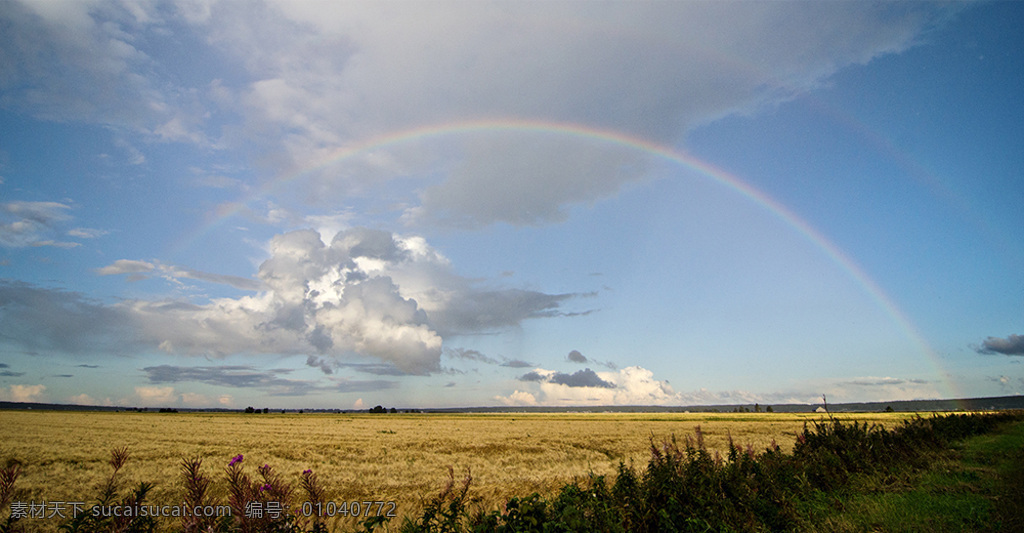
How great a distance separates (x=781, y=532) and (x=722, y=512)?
1508 millimetres

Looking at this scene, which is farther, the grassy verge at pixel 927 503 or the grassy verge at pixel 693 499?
the grassy verge at pixel 927 503

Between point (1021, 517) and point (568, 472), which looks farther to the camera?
point (568, 472)

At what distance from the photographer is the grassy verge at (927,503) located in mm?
8023

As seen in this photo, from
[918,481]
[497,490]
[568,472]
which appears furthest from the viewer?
[568,472]

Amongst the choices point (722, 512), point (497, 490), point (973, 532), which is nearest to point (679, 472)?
point (722, 512)

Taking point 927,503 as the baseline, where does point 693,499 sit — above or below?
above

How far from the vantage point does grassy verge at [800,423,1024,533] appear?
8.02m

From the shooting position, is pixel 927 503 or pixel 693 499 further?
pixel 927 503

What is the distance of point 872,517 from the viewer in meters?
8.49

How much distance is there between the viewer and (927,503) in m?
9.55

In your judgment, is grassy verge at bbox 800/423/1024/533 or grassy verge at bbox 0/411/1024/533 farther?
grassy verge at bbox 800/423/1024/533

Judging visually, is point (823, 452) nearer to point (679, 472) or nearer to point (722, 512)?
point (679, 472)

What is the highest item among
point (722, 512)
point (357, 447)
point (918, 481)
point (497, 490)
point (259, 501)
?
point (259, 501)

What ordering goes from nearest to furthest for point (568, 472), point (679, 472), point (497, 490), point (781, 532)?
point (781, 532) → point (679, 472) → point (497, 490) → point (568, 472)
